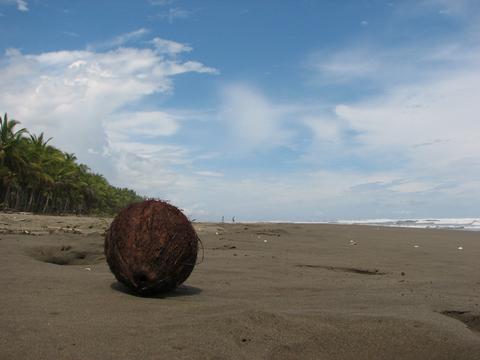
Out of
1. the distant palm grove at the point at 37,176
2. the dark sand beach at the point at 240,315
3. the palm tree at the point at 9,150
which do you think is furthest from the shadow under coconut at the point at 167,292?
the palm tree at the point at 9,150

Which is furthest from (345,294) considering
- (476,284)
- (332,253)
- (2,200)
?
(2,200)

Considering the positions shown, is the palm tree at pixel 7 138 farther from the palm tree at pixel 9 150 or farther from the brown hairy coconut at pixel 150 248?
the brown hairy coconut at pixel 150 248

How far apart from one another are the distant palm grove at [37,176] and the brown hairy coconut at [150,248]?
27.8 meters

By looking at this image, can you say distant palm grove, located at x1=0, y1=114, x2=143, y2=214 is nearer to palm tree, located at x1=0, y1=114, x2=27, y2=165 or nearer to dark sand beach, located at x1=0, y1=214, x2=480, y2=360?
palm tree, located at x1=0, y1=114, x2=27, y2=165

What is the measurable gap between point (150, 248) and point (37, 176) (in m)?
43.0

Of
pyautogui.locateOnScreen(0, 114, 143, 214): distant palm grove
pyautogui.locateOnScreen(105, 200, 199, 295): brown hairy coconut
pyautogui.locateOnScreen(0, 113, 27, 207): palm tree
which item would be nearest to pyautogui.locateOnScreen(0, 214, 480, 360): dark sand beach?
pyautogui.locateOnScreen(105, 200, 199, 295): brown hairy coconut

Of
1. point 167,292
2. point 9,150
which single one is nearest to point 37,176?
point 9,150

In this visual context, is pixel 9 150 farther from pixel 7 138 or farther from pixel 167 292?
pixel 167 292

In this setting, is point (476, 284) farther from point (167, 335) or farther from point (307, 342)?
point (167, 335)

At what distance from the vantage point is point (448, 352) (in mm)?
3936

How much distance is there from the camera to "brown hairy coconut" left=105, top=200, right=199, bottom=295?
5.46m

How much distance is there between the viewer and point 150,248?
5.47 metres

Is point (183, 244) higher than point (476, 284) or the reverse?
higher

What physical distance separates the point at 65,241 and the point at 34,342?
288 inches
